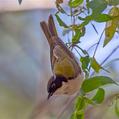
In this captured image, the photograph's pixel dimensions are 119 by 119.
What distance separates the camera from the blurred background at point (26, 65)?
1.05m

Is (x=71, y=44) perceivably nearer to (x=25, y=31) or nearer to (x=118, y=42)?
(x=118, y=42)

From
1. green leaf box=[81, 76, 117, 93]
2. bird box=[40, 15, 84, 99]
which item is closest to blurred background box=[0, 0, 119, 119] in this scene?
bird box=[40, 15, 84, 99]

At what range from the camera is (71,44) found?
60cm

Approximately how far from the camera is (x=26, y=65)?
109cm

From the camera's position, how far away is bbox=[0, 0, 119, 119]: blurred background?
105 cm

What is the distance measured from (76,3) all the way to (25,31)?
61 cm

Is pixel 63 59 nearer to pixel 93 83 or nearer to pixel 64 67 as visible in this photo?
pixel 64 67

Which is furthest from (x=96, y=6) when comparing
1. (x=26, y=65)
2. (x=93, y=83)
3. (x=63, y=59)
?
(x=26, y=65)

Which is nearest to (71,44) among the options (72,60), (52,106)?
(72,60)

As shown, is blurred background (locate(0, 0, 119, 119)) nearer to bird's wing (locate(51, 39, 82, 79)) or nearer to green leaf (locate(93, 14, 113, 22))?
bird's wing (locate(51, 39, 82, 79))

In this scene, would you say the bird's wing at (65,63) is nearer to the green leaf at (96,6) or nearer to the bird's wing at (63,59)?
the bird's wing at (63,59)

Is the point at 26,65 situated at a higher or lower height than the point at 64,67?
lower

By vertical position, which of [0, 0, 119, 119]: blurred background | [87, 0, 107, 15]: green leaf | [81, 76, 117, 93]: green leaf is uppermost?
[87, 0, 107, 15]: green leaf

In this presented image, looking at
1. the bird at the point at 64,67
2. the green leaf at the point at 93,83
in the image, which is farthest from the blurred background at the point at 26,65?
the green leaf at the point at 93,83
